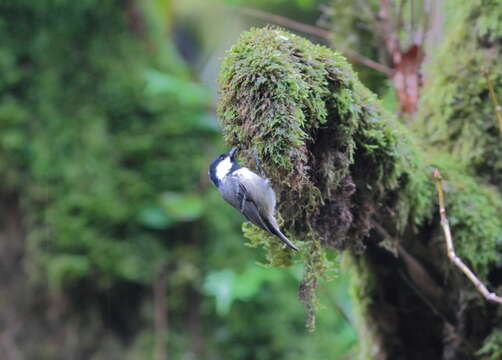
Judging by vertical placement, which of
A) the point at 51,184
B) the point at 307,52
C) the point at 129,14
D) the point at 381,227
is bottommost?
the point at 381,227

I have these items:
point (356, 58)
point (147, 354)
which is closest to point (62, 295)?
point (147, 354)

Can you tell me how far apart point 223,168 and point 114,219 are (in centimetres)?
201

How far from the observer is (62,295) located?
12.1ft

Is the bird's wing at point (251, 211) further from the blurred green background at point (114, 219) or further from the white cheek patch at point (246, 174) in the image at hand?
the blurred green background at point (114, 219)

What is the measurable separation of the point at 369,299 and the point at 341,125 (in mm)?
781

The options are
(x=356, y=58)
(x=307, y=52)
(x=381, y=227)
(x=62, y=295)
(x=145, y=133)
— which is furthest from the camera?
(x=145, y=133)

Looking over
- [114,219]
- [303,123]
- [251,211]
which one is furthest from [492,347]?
[114,219]

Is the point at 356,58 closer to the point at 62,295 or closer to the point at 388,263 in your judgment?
the point at 388,263

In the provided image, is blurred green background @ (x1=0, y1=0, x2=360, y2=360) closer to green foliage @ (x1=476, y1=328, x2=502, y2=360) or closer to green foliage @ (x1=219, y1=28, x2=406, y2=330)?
green foliage @ (x1=476, y1=328, x2=502, y2=360)

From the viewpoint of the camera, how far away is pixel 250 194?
1656 mm

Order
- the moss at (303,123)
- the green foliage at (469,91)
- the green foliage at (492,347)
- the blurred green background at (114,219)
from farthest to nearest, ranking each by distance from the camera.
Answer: the blurred green background at (114,219)
the green foliage at (469,91)
the green foliage at (492,347)
the moss at (303,123)

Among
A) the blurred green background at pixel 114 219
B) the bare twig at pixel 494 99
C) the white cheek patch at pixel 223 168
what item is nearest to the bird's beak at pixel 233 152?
the white cheek patch at pixel 223 168

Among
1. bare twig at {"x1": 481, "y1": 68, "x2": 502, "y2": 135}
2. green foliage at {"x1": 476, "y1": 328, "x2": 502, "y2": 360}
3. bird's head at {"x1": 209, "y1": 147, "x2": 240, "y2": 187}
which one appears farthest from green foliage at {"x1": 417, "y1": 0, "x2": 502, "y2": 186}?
bird's head at {"x1": 209, "y1": 147, "x2": 240, "y2": 187}

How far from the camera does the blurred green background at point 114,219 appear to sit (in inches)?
145
